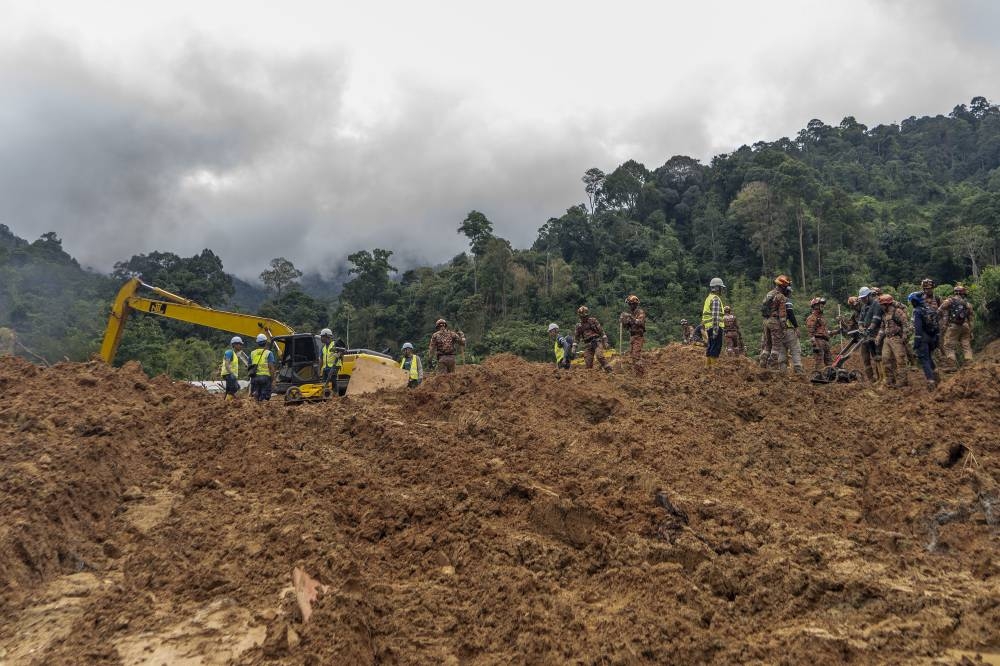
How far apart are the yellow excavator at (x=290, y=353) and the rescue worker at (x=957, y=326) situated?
31.1 ft

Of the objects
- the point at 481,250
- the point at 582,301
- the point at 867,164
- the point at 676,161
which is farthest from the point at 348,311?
the point at 867,164

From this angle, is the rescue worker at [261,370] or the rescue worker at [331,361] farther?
the rescue worker at [331,361]

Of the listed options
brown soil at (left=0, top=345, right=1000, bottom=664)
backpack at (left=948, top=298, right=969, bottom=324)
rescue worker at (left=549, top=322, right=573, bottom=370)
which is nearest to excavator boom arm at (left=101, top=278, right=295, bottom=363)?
brown soil at (left=0, top=345, right=1000, bottom=664)

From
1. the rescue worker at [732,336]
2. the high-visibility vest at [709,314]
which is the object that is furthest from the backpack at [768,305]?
the rescue worker at [732,336]

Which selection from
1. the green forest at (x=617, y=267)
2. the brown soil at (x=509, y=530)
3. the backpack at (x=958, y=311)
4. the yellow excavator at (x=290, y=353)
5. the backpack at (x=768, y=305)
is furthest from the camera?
the green forest at (x=617, y=267)

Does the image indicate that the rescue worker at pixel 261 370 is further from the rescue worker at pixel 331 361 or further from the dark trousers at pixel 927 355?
the dark trousers at pixel 927 355

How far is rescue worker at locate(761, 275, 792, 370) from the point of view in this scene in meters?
9.99

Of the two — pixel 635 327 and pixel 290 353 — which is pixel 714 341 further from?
pixel 290 353

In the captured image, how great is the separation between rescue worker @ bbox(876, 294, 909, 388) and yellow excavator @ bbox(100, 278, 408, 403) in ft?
27.2

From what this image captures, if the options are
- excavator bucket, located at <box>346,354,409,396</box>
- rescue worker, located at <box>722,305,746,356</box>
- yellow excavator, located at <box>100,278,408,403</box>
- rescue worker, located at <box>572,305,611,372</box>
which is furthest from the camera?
rescue worker, located at <box>722,305,746,356</box>

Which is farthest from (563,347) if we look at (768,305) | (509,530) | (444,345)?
(509,530)

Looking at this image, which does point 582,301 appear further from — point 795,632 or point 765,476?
point 795,632

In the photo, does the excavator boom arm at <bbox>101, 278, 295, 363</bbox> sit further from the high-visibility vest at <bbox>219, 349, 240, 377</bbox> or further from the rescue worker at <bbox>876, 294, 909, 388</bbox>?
the rescue worker at <bbox>876, 294, 909, 388</bbox>

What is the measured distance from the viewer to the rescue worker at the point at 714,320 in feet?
34.5
